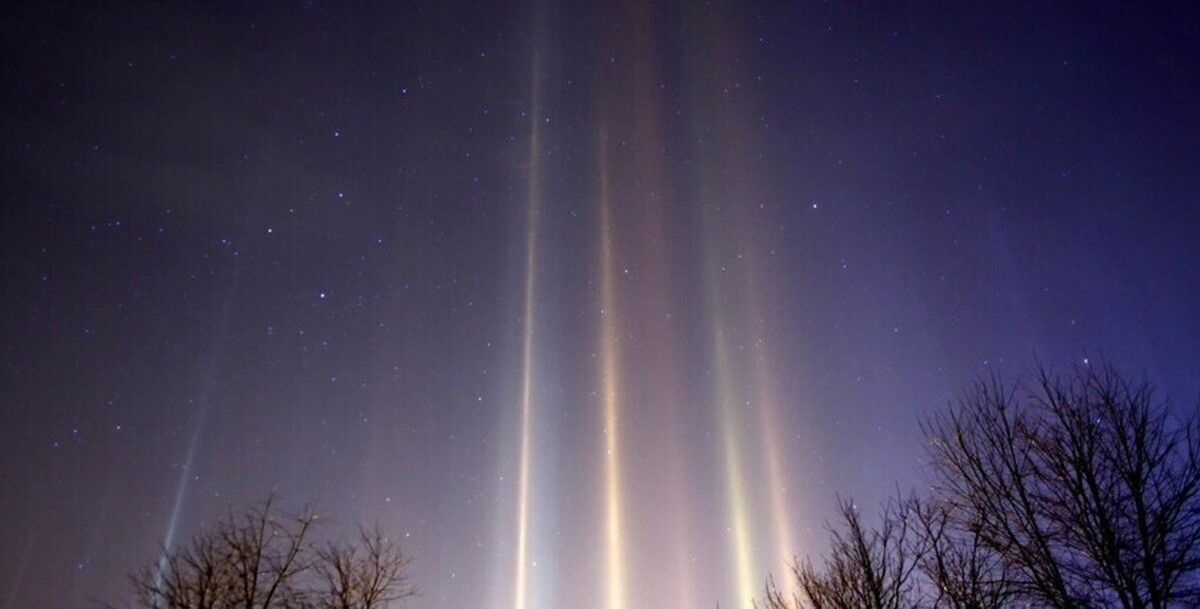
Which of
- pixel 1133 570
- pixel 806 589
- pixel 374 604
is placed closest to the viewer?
pixel 1133 570

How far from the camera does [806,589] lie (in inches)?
579

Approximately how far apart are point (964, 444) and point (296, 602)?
546 inches

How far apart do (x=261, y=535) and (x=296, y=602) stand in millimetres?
1754

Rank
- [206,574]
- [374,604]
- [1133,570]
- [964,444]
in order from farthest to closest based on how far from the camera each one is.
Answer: [374,604] < [206,574] < [964,444] < [1133,570]

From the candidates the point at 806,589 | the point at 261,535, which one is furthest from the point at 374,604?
the point at 806,589

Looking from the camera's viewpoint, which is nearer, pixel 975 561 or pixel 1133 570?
pixel 1133 570

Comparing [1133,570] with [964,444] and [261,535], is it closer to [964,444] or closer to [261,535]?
[964,444]

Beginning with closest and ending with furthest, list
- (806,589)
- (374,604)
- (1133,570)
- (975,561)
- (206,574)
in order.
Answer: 1. (1133,570)
2. (975,561)
3. (806,589)
4. (206,574)
5. (374,604)

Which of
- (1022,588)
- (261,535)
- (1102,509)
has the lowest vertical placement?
(1022,588)

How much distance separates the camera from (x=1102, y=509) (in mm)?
10969

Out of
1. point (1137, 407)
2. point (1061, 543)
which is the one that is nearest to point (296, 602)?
point (1061, 543)

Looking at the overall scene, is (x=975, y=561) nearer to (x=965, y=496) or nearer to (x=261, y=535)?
(x=965, y=496)

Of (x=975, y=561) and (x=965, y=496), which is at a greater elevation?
(x=965, y=496)

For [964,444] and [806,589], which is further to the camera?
[806,589]
